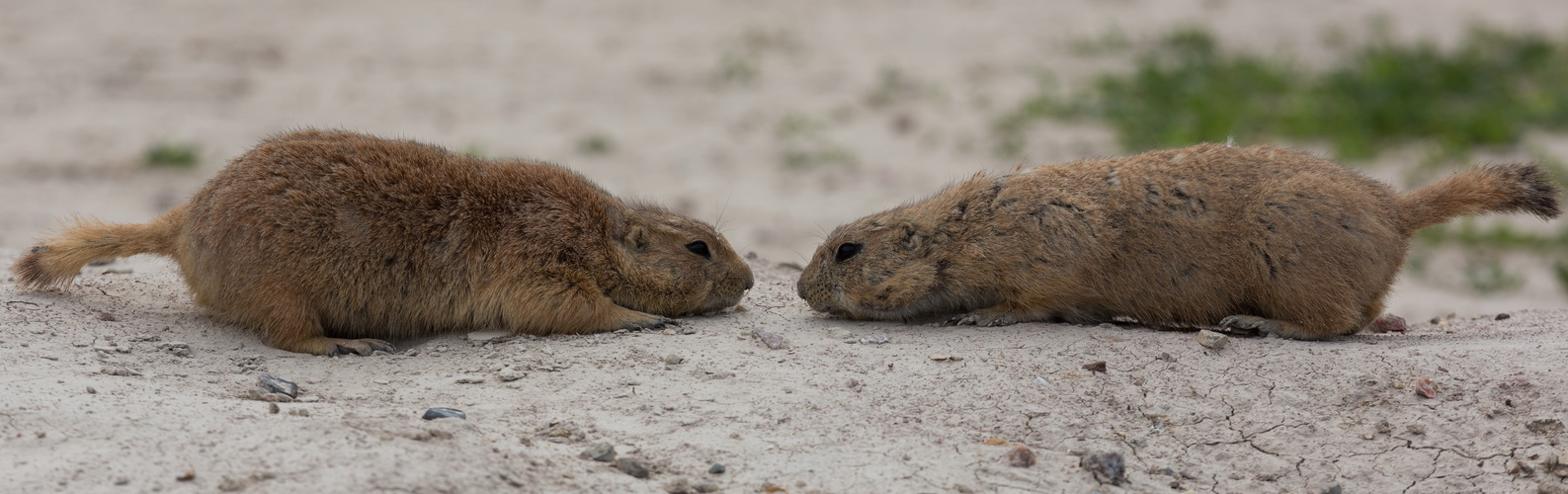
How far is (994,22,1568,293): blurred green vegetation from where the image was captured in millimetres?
11914

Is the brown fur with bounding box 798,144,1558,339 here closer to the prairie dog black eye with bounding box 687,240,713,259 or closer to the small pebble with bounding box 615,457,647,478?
the prairie dog black eye with bounding box 687,240,713,259

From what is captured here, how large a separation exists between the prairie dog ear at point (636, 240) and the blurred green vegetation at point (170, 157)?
6663mm

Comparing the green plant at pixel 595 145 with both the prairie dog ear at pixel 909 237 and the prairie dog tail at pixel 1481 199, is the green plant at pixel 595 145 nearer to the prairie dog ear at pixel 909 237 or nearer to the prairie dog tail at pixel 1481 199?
the prairie dog ear at pixel 909 237

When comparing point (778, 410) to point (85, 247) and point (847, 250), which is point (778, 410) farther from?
point (85, 247)

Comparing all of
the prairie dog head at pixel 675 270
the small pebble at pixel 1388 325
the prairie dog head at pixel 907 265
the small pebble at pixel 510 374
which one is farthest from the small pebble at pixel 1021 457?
the small pebble at pixel 1388 325

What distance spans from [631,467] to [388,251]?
209 cm

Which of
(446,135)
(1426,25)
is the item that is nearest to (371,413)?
(446,135)

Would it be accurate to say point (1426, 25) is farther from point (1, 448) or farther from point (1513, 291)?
point (1, 448)

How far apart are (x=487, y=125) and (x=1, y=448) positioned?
8789 mm

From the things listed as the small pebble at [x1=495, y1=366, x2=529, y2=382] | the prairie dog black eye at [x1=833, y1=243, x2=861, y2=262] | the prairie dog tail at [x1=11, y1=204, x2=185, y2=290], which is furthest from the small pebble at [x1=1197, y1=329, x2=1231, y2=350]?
the prairie dog tail at [x1=11, y1=204, x2=185, y2=290]

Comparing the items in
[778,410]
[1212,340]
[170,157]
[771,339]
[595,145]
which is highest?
[595,145]

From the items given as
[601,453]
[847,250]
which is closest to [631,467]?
[601,453]

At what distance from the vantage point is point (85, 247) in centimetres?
588

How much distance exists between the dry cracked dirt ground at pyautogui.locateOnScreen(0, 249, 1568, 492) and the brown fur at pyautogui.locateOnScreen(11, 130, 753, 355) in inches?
6.9
